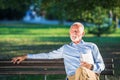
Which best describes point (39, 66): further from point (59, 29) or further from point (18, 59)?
point (59, 29)

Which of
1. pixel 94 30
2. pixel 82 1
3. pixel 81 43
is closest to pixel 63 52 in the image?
pixel 81 43

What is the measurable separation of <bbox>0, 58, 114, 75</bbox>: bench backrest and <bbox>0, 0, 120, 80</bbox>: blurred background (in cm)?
208

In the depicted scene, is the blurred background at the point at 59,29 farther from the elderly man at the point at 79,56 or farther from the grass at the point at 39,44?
the elderly man at the point at 79,56

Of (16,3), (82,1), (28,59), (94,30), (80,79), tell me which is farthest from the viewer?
(94,30)

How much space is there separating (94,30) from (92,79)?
96.4ft

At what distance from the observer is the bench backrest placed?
347 inches

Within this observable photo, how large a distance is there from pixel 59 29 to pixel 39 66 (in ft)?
118

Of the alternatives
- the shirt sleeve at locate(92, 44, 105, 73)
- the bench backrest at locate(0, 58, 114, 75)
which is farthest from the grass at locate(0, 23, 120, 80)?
the shirt sleeve at locate(92, 44, 105, 73)

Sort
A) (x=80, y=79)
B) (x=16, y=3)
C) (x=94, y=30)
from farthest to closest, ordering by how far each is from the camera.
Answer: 1. (x=94, y=30)
2. (x=16, y=3)
3. (x=80, y=79)

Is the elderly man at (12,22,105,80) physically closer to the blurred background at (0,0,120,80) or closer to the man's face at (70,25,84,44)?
the man's face at (70,25,84,44)

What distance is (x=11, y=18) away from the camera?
72.4 metres

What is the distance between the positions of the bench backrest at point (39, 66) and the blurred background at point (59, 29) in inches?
82.0

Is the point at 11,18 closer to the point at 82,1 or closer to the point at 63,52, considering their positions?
the point at 82,1

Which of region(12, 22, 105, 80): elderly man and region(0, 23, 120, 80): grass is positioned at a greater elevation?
region(12, 22, 105, 80): elderly man
